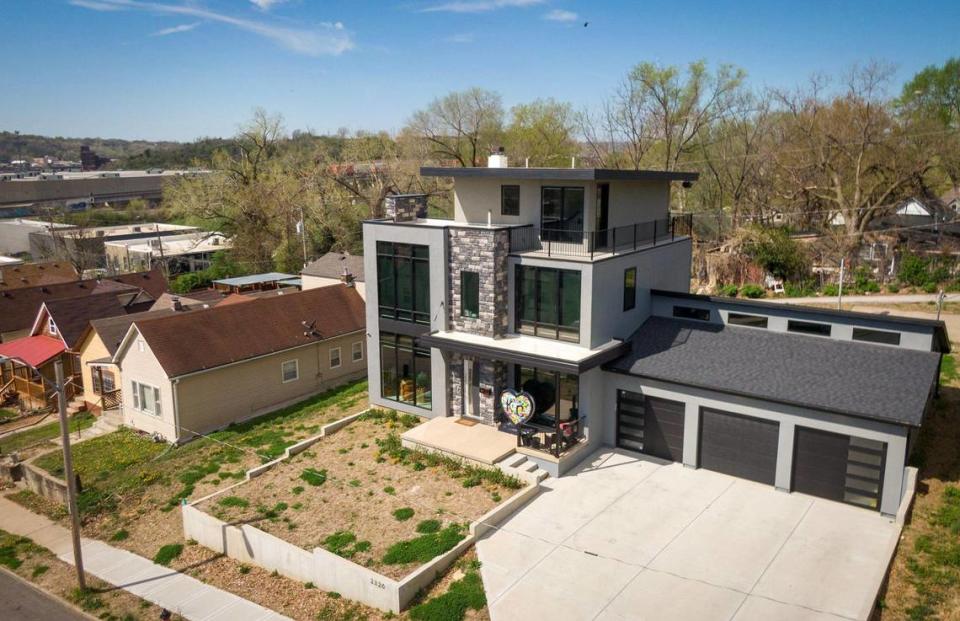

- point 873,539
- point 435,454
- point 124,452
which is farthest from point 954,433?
point 124,452

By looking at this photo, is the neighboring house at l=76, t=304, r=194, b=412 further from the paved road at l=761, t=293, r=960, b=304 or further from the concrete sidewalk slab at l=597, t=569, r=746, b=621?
the paved road at l=761, t=293, r=960, b=304

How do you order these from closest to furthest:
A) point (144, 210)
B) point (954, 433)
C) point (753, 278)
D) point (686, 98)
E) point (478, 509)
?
point (478, 509) < point (954, 433) < point (753, 278) < point (686, 98) < point (144, 210)

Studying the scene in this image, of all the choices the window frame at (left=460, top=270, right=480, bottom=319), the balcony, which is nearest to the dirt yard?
the window frame at (left=460, top=270, right=480, bottom=319)

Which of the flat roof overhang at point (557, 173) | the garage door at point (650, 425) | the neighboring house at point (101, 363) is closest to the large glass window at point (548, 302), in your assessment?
the garage door at point (650, 425)

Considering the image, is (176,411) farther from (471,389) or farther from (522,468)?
(522,468)

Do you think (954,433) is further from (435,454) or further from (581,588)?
(435,454)

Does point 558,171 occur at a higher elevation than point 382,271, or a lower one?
higher
